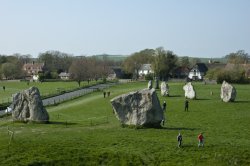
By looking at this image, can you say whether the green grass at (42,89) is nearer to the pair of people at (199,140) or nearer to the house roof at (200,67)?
the pair of people at (199,140)

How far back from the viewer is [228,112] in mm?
47688

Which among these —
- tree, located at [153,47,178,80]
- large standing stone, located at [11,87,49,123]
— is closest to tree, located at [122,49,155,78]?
tree, located at [153,47,178,80]

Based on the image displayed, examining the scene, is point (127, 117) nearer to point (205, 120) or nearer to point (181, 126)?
point (181, 126)

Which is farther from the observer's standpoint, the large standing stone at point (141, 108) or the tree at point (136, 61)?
the tree at point (136, 61)

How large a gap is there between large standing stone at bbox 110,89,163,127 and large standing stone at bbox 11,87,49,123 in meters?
8.41

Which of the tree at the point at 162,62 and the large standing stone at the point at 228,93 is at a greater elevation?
the tree at the point at 162,62

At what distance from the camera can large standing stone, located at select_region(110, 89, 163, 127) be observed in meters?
37.2

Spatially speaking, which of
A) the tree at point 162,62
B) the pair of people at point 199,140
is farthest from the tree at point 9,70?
the pair of people at point 199,140

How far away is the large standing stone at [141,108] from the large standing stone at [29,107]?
841 cm

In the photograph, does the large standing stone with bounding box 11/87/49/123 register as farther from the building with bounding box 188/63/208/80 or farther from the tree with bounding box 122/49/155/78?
the building with bounding box 188/63/208/80

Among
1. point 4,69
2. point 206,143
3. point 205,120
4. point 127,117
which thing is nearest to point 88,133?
point 127,117

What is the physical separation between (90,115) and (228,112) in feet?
52.8

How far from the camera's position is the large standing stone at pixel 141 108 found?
37.2 meters

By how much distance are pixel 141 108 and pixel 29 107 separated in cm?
1193
